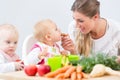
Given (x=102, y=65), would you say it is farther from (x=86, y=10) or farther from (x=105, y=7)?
(x=105, y=7)

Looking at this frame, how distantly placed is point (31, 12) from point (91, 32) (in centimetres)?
102

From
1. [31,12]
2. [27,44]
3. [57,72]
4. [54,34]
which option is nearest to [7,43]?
[27,44]

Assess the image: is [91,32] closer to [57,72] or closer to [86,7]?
[86,7]

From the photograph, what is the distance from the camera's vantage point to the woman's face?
77.6 inches

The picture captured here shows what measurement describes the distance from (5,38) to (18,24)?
1.16 meters

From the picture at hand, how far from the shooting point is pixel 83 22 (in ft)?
6.48

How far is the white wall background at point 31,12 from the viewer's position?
2893 mm

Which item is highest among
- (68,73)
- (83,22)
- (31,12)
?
(31,12)

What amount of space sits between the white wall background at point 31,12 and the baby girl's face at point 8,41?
3.27 feet

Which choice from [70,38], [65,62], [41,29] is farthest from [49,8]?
[65,62]

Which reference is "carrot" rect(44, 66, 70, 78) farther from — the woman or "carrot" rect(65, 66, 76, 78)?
the woman

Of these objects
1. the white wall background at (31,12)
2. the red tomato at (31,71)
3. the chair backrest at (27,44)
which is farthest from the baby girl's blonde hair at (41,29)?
the white wall background at (31,12)

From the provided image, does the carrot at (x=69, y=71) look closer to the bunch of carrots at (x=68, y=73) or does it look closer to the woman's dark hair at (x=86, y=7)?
the bunch of carrots at (x=68, y=73)

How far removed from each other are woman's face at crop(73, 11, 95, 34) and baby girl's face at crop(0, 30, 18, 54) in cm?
37
